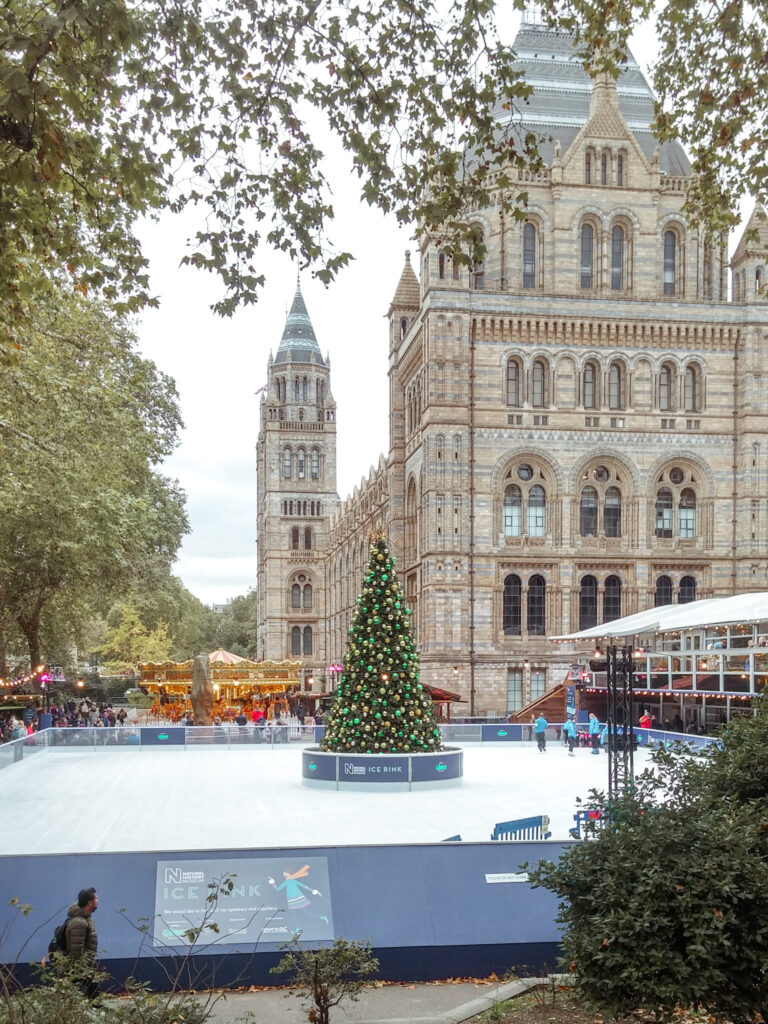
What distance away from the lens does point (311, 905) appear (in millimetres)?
10359

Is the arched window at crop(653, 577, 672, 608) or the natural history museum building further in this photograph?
the arched window at crop(653, 577, 672, 608)

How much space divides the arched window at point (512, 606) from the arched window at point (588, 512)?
12.3 feet

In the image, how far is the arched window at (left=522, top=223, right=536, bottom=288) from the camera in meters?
46.8

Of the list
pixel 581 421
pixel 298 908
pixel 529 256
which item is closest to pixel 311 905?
pixel 298 908

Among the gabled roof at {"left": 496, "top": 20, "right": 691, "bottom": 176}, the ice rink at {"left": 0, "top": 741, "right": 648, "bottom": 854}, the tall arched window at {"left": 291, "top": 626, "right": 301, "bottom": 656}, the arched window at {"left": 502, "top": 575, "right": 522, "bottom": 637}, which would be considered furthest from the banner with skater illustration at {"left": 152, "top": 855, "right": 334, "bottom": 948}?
the tall arched window at {"left": 291, "top": 626, "right": 301, "bottom": 656}

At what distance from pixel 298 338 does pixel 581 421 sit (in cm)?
5972

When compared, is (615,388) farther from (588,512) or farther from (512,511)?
(512,511)

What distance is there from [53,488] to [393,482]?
28.5m

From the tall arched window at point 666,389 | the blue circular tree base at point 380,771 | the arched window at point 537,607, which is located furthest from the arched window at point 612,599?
the blue circular tree base at point 380,771

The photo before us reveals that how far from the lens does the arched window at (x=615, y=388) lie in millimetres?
46219

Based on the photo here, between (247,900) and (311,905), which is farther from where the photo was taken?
(311,905)

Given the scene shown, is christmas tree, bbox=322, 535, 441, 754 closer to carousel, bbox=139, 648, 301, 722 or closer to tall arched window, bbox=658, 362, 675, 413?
tall arched window, bbox=658, 362, 675, 413

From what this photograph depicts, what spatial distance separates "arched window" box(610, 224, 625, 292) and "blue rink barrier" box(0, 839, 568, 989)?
39.5m

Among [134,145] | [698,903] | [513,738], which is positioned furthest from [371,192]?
[513,738]
